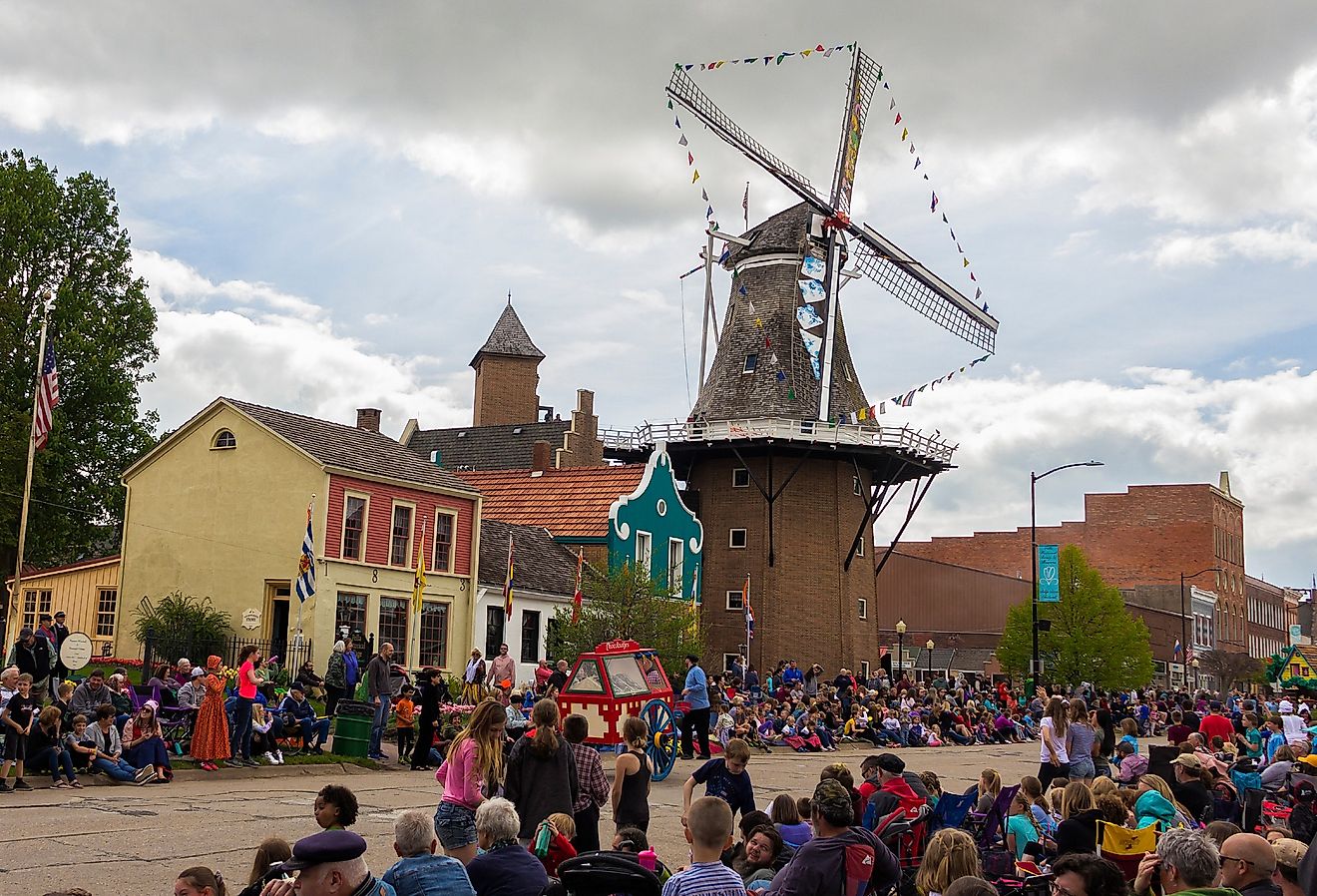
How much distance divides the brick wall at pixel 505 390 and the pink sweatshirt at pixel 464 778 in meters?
64.2

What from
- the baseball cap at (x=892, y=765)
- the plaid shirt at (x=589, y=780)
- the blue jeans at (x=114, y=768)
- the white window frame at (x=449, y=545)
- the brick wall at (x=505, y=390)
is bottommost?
the blue jeans at (x=114, y=768)

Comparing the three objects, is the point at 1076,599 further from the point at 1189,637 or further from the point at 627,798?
the point at 627,798

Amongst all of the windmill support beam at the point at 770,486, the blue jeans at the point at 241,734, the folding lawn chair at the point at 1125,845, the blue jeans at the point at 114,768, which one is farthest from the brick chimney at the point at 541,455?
the folding lawn chair at the point at 1125,845

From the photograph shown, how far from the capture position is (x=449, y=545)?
120 ft

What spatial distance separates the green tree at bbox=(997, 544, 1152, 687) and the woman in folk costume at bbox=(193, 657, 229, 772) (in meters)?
48.1

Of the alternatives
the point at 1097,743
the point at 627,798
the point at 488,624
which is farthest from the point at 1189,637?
the point at 627,798

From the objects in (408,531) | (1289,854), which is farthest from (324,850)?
(408,531)

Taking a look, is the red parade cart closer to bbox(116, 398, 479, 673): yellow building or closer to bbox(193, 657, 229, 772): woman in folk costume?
bbox(193, 657, 229, 772): woman in folk costume

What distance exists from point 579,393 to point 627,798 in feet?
183

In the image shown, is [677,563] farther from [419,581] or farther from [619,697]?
[619,697]

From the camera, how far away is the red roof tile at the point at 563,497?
44.3 metres

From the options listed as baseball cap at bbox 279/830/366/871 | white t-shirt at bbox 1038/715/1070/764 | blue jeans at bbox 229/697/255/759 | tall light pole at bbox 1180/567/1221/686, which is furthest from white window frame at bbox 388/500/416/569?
tall light pole at bbox 1180/567/1221/686

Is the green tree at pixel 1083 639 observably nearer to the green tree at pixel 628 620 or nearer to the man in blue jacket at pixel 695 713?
the green tree at pixel 628 620

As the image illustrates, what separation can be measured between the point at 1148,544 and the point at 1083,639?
3114cm
